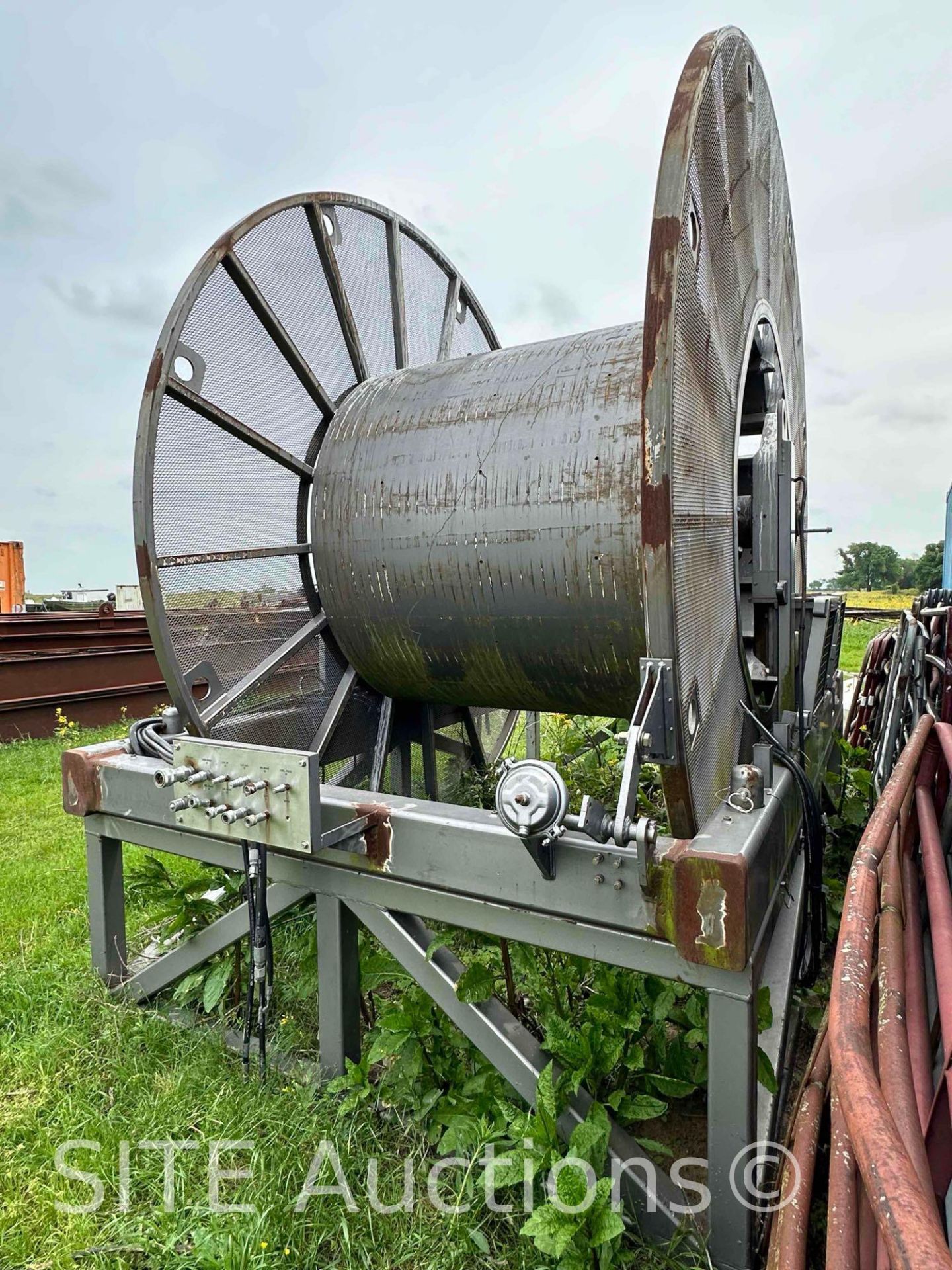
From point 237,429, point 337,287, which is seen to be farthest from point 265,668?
point 337,287

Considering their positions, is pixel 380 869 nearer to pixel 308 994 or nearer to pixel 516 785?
pixel 516 785

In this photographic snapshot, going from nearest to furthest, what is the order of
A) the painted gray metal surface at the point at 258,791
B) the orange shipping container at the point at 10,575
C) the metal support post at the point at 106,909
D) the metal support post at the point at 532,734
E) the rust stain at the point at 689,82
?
the rust stain at the point at 689,82, the painted gray metal surface at the point at 258,791, the metal support post at the point at 106,909, the metal support post at the point at 532,734, the orange shipping container at the point at 10,575

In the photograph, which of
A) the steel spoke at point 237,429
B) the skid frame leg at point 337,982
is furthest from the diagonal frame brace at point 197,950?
the steel spoke at point 237,429

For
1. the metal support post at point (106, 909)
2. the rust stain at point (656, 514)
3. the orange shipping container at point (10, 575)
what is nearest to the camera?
the rust stain at point (656, 514)

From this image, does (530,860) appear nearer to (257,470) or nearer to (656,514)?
(656,514)

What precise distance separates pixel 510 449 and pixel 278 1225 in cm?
217

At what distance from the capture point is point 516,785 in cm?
162

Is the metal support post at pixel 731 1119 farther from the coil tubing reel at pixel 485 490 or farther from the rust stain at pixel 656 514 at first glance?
the rust stain at pixel 656 514

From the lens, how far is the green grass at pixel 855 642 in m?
13.6

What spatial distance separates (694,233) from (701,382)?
33 centimetres

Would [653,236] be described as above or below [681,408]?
above

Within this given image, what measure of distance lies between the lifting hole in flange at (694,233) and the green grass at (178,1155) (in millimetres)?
2312

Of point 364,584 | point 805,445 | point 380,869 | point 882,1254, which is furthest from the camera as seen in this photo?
point 805,445

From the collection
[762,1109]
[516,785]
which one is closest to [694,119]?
[516,785]
